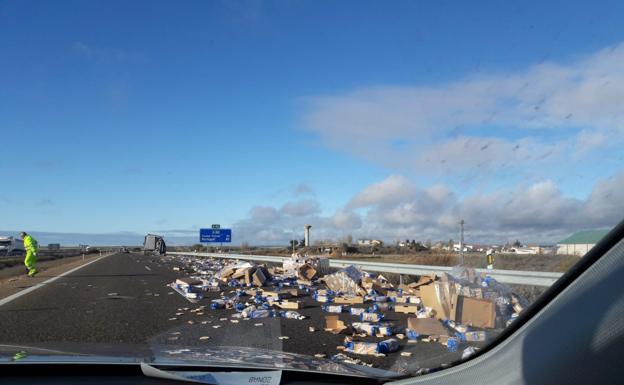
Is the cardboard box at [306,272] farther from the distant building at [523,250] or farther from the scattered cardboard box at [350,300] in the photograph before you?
the distant building at [523,250]

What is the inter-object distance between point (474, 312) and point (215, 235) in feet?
154

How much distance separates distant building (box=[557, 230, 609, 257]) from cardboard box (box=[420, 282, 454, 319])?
4502 mm

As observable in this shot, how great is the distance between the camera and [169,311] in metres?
12.0

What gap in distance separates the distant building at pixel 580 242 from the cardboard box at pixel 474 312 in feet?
5.78

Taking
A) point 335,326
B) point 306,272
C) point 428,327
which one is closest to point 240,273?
point 306,272

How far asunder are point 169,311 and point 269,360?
27.6 feet

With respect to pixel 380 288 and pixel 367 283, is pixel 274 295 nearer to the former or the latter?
pixel 367 283

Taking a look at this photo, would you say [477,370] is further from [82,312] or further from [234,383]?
[82,312]

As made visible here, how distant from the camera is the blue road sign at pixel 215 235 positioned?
5144 centimetres

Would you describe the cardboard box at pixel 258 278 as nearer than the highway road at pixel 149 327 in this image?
No

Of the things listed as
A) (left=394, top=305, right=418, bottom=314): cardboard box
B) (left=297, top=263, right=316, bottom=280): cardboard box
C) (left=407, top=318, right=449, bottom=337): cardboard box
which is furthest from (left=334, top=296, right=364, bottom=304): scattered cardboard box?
(left=297, top=263, right=316, bottom=280): cardboard box

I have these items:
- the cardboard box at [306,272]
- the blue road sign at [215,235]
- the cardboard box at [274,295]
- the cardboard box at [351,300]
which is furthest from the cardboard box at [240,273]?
the blue road sign at [215,235]

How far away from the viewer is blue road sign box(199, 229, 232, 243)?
169 feet

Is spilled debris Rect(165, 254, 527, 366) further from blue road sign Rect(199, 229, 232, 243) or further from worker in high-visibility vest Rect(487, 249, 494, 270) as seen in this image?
blue road sign Rect(199, 229, 232, 243)
